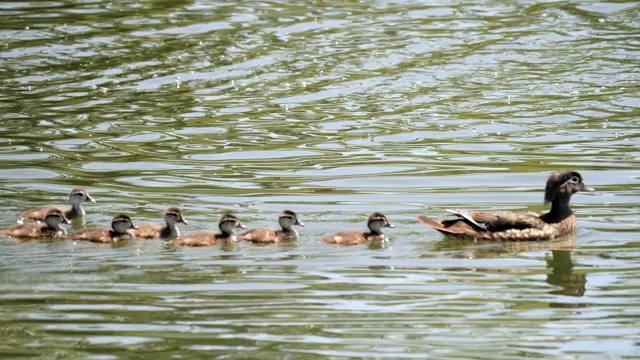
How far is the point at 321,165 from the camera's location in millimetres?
16609

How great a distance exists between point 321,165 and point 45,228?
4.09m

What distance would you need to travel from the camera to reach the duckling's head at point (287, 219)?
1330 cm

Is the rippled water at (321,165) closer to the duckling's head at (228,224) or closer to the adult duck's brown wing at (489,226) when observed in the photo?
the adult duck's brown wing at (489,226)

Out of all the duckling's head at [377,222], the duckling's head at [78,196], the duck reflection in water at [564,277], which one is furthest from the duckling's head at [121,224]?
the duck reflection in water at [564,277]

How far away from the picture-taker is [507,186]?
15.5m

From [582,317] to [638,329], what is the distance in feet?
1.75

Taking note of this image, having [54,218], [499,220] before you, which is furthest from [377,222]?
[54,218]

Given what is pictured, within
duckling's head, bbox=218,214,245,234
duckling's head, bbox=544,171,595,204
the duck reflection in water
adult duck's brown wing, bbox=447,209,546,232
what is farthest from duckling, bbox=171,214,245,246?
duckling's head, bbox=544,171,595,204

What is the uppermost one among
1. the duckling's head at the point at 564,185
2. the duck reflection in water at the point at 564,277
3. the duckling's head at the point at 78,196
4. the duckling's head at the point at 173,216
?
the duckling's head at the point at 564,185

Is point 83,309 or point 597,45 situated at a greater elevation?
point 597,45

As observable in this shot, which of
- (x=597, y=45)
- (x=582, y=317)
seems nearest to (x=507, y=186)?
(x=582, y=317)

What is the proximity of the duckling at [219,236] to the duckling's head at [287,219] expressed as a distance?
1.24 feet

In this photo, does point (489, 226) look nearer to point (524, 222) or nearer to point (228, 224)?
point (524, 222)

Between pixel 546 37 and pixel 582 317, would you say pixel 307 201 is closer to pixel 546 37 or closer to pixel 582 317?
pixel 582 317
